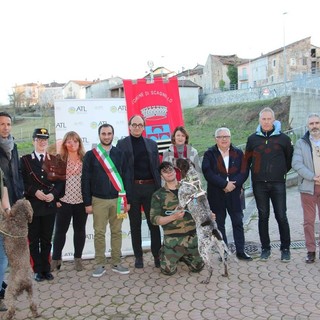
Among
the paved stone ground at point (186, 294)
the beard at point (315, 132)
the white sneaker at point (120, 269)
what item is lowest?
the paved stone ground at point (186, 294)

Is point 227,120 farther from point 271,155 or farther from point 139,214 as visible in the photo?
point 139,214

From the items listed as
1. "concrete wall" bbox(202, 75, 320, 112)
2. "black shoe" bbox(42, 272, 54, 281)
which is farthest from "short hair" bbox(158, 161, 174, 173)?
"concrete wall" bbox(202, 75, 320, 112)

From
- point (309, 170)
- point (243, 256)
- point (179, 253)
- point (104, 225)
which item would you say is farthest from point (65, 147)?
point (309, 170)

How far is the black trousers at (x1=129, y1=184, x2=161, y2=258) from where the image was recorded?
514cm

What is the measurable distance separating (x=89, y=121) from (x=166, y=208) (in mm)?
1874

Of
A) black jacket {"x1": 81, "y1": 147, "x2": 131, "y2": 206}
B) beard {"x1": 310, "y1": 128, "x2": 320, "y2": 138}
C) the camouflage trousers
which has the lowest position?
the camouflage trousers

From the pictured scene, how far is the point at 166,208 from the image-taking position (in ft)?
16.2

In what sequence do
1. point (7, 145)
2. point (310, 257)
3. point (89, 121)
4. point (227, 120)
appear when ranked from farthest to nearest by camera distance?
point (227, 120)
point (89, 121)
point (310, 257)
point (7, 145)

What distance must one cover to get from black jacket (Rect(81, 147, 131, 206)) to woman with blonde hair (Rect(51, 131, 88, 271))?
7.9 inches

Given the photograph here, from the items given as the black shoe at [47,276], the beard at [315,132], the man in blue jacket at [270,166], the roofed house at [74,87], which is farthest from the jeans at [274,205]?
the roofed house at [74,87]

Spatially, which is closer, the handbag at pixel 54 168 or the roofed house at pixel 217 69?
the handbag at pixel 54 168

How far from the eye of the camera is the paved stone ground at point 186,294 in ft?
12.9

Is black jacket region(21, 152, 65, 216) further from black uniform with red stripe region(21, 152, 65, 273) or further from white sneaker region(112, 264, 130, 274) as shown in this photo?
white sneaker region(112, 264, 130, 274)

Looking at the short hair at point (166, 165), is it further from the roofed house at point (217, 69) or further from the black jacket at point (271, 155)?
the roofed house at point (217, 69)
